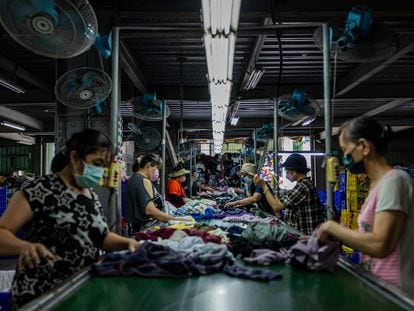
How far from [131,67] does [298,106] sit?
290 centimetres

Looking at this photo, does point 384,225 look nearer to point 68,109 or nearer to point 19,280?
point 19,280

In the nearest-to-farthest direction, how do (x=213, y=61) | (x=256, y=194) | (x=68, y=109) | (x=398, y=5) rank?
(x=213, y=61) → (x=398, y=5) → (x=68, y=109) → (x=256, y=194)

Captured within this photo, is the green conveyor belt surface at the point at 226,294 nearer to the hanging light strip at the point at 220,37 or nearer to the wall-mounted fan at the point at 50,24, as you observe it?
the hanging light strip at the point at 220,37

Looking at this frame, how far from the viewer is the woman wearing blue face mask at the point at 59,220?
78.5 inches

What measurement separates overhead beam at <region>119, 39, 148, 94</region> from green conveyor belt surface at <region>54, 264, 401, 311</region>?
405 cm

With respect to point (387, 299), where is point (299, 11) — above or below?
above

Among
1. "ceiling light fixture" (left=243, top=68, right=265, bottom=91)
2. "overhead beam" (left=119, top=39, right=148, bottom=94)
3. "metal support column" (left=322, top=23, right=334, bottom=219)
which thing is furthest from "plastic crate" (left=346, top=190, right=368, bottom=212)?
"metal support column" (left=322, top=23, right=334, bottom=219)

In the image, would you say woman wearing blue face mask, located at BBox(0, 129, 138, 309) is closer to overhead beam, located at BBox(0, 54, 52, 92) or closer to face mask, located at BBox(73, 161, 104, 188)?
face mask, located at BBox(73, 161, 104, 188)

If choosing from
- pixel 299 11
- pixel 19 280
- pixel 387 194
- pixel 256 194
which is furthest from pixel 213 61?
pixel 256 194

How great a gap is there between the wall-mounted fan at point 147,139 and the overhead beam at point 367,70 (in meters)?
4.27

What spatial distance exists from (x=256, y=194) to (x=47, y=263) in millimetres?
4170

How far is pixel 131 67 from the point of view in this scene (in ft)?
21.6

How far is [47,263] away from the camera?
6.75ft


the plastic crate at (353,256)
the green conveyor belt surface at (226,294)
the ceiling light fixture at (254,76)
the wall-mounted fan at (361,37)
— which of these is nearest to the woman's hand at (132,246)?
the green conveyor belt surface at (226,294)
